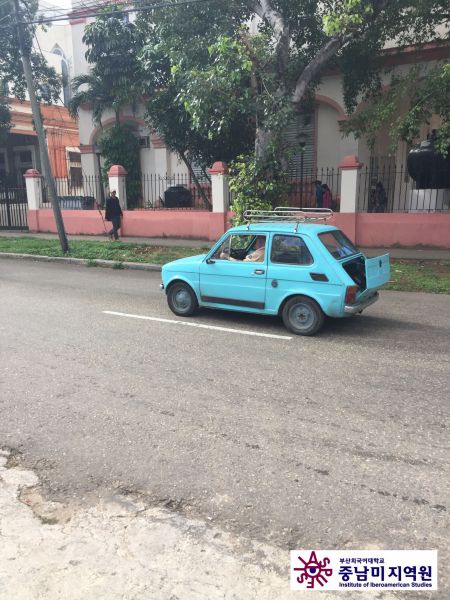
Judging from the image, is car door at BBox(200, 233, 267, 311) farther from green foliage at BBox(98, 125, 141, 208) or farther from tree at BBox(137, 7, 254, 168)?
green foliage at BBox(98, 125, 141, 208)

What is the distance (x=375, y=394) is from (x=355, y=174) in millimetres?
11154

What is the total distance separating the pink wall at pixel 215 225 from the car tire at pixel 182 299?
832 centimetres

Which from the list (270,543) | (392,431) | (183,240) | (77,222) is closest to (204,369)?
(392,431)

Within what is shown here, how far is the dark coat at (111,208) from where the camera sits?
1800 cm

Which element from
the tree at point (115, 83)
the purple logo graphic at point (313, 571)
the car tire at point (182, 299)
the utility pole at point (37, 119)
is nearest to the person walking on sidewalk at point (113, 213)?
the utility pole at point (37, 119)

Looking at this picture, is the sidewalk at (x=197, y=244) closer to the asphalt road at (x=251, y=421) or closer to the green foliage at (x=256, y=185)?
the green foliage at (x=256, y=185)

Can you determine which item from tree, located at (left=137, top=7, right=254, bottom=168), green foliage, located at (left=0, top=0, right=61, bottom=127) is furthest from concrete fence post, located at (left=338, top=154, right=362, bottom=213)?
green foliage, located at (left=0, top=0, right=61, bottom=127)

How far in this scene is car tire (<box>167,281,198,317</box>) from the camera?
8.11 metres

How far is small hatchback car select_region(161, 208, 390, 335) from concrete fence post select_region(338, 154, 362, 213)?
7.60 metres

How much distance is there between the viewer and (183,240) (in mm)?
17625

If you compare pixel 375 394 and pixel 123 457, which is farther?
pixel 375 394

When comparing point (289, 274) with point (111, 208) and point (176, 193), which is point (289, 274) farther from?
point (176, 193)

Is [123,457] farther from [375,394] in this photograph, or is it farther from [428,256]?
[428,256]

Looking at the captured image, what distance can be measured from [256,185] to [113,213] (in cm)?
647
